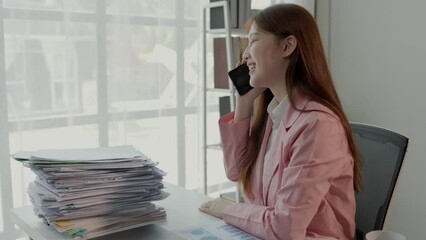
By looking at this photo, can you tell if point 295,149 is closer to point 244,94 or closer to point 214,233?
point 214,233

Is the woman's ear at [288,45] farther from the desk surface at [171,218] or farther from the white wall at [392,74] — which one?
the white wall at [392,74]

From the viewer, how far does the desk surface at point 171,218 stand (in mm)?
1084

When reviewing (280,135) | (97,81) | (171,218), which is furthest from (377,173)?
(97,81)

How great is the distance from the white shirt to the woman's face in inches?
1.8

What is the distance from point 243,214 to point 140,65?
5.07ft

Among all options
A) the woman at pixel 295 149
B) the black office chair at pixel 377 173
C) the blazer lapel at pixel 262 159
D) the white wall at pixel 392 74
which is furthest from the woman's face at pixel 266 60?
the white wall at pixel 392 74

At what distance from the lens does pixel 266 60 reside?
1.18 metres

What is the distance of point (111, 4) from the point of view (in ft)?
7.59

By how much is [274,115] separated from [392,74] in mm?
1680

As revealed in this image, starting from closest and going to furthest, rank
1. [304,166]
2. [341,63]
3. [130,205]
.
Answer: [304,166] → [130,205] → [341,63]

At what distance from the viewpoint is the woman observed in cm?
100

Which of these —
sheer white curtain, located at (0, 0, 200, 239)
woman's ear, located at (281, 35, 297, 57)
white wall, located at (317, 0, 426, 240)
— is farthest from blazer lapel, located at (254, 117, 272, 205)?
white wall, located at (317, 0, 426, 240)

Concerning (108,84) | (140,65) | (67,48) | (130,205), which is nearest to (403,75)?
(140,65)

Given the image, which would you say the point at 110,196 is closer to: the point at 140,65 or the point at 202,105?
the point at 140,65
